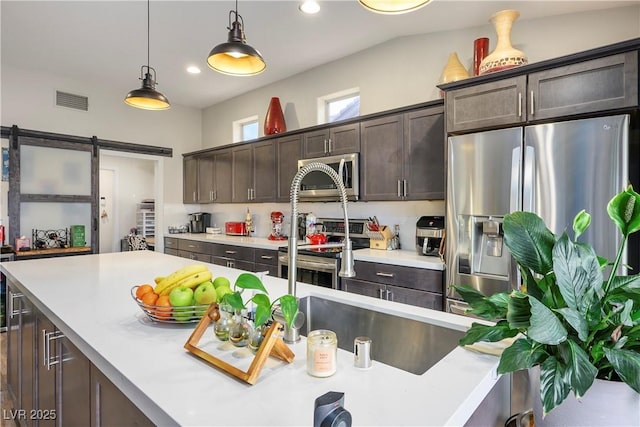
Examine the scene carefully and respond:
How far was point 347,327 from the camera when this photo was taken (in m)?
1.48

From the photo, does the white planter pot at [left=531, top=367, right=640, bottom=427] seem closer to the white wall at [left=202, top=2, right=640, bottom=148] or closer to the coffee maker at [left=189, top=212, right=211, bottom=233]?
the white wall at [left=202, top=2, right=640, bottom=148]

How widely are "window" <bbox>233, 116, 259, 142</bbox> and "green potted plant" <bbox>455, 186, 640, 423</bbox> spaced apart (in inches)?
189

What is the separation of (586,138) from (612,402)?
1.80m

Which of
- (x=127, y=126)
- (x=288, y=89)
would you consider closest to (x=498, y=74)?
(x=288, y=89)

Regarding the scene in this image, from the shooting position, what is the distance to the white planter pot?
0.60 m

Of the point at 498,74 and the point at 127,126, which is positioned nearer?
the point at 498,74

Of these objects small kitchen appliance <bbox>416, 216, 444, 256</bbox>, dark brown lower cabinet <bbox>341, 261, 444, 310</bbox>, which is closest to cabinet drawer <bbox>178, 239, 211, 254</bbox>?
dark brown lower cabinet <bbox>341, 261, 444, 310</bbox>

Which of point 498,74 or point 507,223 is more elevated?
point 498,74

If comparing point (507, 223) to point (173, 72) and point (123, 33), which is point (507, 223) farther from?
point (173, 72)

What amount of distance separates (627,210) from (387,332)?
2.97 ft

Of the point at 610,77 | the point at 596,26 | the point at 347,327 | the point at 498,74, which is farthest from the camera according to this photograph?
the point at 596,26

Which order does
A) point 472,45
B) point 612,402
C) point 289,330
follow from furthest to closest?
point 472,45
point 289,330
point 612,402

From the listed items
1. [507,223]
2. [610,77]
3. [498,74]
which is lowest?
[507,223]

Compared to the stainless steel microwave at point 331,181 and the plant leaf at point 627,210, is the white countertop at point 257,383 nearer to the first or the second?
the plant leaf at point 627,210
